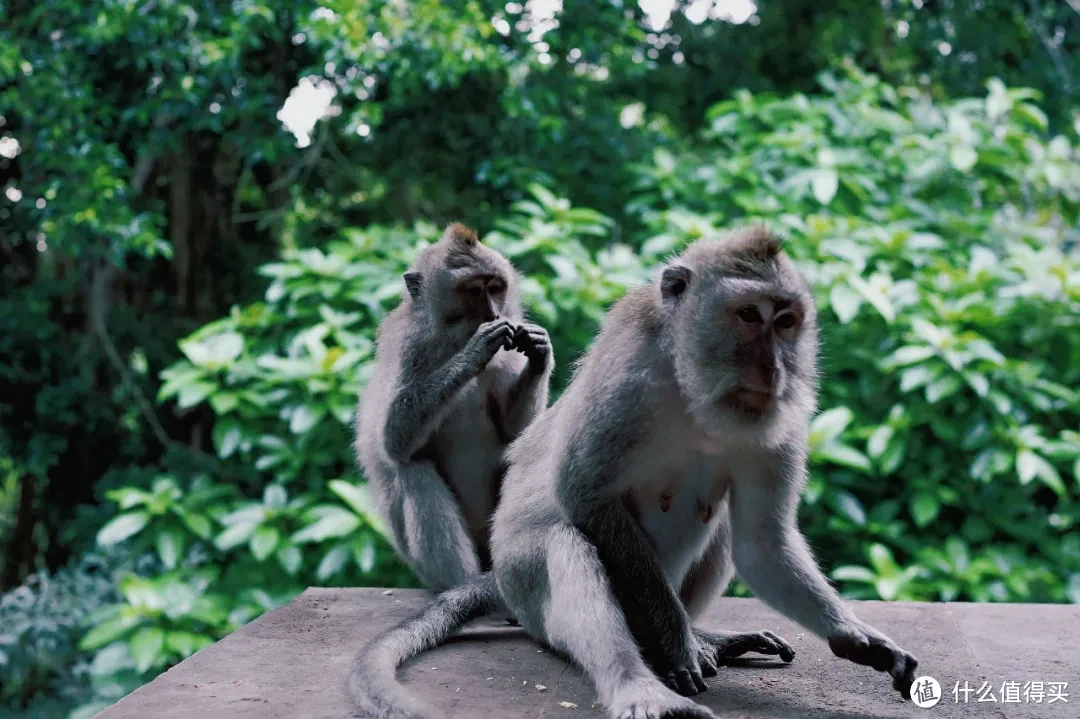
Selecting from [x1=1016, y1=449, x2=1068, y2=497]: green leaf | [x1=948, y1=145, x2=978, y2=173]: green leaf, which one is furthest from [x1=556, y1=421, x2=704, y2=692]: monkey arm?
[x1=948, y1=145, x2=978, y2=173]: green leaf

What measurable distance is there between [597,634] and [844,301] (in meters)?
3.02

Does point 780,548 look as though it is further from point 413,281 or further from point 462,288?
point 413,281

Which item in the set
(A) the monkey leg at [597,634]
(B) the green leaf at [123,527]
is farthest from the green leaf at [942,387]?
(B) the green leaf at [123,527]

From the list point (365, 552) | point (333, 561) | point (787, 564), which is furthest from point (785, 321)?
point (333, 561)

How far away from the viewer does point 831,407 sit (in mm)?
5461

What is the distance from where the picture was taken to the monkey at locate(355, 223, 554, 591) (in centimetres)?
372

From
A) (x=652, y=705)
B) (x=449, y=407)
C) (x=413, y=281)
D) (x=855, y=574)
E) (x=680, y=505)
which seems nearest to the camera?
(x=652, y=705)

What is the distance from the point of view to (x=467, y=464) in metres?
3.97

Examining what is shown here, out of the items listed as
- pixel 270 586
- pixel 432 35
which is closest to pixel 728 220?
pixel 432 35

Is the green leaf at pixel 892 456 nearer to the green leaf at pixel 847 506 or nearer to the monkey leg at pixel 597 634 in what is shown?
the green leaf at pixel 847 506

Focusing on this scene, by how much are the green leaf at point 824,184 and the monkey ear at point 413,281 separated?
2889 mm

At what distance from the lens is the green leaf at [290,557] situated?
505cm

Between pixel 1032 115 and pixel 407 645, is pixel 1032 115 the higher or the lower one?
the higher one

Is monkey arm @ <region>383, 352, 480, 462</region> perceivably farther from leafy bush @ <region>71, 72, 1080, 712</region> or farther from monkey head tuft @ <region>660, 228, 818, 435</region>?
leafy bush @ <region>71, 72, 1080, 712</region>
